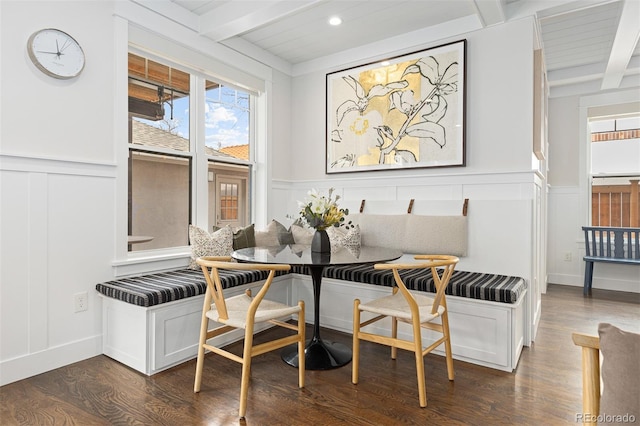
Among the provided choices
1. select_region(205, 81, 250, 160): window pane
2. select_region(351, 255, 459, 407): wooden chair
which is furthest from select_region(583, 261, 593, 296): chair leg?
select_region(205, 81, 250, 160): window pane

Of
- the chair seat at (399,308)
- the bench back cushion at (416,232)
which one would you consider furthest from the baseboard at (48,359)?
the bench back cushion at (416,232)

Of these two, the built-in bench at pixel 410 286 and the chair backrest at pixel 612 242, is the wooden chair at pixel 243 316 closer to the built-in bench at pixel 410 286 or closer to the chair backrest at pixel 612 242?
the built-in bench at pixel 410 286

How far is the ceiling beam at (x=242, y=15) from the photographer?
9.14ft

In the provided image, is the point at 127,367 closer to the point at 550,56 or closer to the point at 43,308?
the point at 43,308

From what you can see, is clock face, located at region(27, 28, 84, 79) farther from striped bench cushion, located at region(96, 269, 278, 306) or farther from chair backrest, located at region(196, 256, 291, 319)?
chair backrest, located at region(196, 256, 291, 319)

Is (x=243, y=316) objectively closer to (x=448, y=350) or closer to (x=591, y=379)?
(x=448, y=350)

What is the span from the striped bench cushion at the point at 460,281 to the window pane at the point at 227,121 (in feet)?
5.32

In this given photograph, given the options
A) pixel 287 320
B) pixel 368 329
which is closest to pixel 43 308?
pixel 287 320

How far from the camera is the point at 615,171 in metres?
4.78

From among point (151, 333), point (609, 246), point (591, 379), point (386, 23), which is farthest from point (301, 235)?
point (609, 246)

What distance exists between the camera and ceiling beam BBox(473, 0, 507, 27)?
2693 mm

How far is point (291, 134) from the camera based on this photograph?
14.4ft

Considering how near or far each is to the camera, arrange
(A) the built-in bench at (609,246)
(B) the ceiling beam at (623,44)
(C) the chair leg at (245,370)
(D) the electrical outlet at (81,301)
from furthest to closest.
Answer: (A) the built-in bench at (609,246), (B) the ceiling beam at (623,44), (D) the electrical outlet at (81,301), (C) the chair leg at (245,370)

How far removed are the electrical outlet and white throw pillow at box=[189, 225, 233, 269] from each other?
0.78 m
